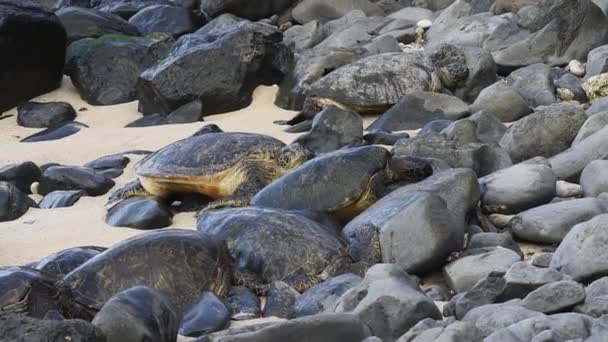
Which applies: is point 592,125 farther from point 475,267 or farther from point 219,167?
point 219,167

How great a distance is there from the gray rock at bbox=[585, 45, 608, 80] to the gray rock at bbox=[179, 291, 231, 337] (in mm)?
5848

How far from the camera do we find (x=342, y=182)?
6.73 m

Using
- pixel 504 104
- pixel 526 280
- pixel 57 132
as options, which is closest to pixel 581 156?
pixel 504 104

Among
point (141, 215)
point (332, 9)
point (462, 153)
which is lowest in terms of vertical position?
point (332, 9)

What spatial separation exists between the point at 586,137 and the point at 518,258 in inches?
80.4

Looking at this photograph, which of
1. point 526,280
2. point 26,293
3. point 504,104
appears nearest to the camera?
point 526,280

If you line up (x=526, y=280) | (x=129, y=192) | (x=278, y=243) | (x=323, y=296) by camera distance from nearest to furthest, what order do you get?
(x=526, y=280) → (x=323, y=296) → (x=278, y=243) → (x=129, y=192)

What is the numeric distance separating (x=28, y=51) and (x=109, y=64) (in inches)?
38.4

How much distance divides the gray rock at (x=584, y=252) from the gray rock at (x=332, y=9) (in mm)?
11860

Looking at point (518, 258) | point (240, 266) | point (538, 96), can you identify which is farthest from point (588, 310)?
point (538, 96)

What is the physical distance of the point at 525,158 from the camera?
7781 millimetres

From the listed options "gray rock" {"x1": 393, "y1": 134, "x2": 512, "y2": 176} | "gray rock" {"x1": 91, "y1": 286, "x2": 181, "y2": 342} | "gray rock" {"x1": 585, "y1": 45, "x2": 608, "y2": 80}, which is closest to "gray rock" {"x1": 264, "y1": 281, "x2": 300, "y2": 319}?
"gray rock" {"x1": 91, "y1": 286, "x2": 181, "y2": 342}

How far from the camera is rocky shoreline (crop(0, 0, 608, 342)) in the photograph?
15.4 ft

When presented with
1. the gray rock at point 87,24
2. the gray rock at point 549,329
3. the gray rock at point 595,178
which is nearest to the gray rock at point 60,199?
the gray rock at point 595,178
